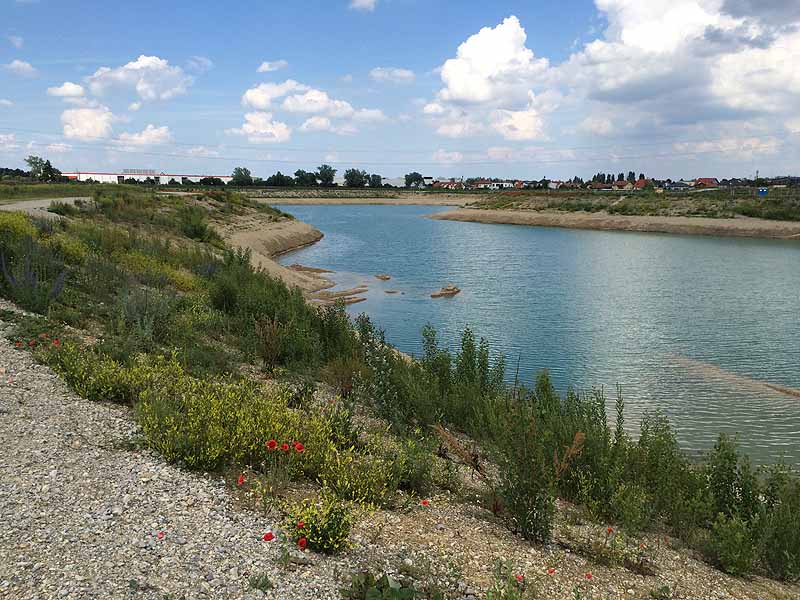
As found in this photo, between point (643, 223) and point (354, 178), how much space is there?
124539 mm

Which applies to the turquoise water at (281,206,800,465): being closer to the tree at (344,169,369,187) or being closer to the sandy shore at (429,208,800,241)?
the sandy shore at (429,208,800,241)

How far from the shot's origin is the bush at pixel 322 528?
546 centimetres

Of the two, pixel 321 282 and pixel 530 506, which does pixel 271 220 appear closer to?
pixel 321 282

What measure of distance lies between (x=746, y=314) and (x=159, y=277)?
22839mm

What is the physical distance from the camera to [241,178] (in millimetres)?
160375

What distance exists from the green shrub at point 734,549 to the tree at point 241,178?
160 m

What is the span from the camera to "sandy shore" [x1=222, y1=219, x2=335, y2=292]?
31733 millimetres

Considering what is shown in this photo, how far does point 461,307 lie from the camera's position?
87.3 ft

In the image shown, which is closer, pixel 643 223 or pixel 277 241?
pixel 277 241

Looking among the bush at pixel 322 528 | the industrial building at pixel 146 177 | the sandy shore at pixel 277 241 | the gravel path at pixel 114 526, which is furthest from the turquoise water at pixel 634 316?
the industrial building at pixel 146 177

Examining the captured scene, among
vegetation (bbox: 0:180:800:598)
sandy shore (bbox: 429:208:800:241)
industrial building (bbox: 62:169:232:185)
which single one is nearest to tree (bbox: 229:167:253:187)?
industrial building (bbox: 62:169:232:185)

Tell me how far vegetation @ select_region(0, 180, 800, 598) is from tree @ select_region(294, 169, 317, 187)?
6296 inches

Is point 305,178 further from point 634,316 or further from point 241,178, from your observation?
point 634,316

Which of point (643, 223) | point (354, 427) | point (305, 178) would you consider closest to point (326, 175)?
point (305, 178)
